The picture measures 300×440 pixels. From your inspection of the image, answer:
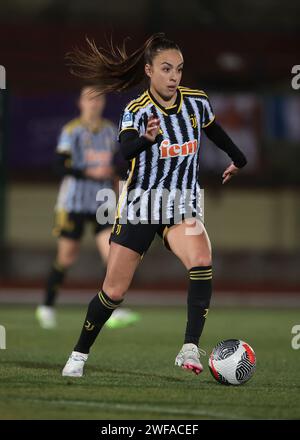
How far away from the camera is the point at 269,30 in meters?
23.8

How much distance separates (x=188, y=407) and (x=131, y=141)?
65.1 inches

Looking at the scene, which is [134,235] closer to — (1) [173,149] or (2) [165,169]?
(2) [165,169]

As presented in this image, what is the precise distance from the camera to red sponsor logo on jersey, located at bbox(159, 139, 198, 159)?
7.11 meters

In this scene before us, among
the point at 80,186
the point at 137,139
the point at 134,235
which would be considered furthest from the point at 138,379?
the point at 80,186

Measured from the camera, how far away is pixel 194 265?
281 inches

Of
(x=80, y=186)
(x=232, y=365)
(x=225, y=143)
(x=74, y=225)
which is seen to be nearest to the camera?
(x=232, y=365)

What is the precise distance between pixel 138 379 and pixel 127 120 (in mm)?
1633

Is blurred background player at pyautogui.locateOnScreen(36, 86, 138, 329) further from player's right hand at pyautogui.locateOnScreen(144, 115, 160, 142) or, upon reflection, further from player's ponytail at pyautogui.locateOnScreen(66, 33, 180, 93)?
player's right hand at pyautogui.locateOnScreen(144, 115, 160, 142)

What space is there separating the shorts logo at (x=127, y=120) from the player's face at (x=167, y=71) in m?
0.29

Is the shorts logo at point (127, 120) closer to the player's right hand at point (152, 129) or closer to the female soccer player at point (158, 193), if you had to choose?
the female soccer player at point (158, 193)

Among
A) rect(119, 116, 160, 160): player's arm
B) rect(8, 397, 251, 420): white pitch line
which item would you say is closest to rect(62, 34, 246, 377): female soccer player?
rect(119, 116, 160, 160): player's arm
